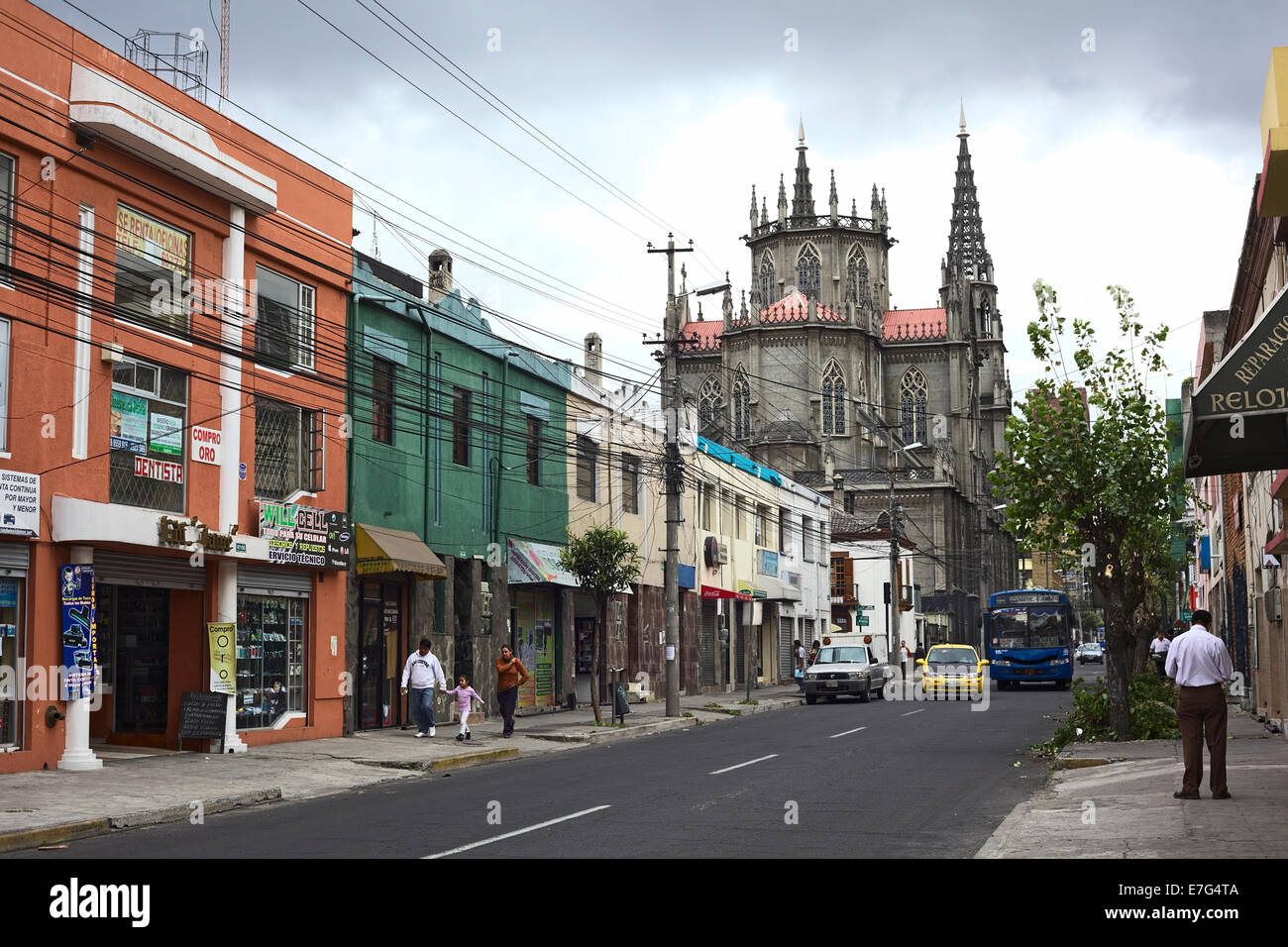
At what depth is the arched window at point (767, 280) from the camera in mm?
90000

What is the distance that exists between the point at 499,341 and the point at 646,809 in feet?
56.3

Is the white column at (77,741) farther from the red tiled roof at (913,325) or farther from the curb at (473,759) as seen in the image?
the red tiled roof at (913,325)

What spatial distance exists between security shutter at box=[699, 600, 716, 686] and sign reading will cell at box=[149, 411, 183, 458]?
27.4 metres

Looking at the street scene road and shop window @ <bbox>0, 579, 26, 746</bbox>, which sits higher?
shop window @ <bbox>0, 579, 26, 746</bbox>

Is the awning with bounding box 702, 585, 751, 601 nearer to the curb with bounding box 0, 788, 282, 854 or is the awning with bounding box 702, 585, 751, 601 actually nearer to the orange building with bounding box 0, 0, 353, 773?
the orange building with bounding box 0, 0, 353, 773

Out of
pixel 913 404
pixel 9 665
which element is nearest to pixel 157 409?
pixel 9 665

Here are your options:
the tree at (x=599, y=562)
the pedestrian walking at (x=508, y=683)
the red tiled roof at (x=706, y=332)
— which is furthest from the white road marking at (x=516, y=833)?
the red tiled roof at (x=706, y=332)

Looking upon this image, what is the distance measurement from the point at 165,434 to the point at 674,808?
1044 centimetres

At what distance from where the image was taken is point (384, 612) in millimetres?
26344

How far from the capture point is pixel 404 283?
1111 inches

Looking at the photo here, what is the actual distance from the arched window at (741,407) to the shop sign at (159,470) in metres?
65.9

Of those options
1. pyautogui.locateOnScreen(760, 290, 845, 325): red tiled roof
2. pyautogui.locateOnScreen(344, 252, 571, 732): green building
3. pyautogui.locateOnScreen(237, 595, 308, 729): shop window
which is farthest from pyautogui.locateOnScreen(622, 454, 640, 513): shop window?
pyautogui.locateOnScreen(760, 290, 845, 325): red tiled roof

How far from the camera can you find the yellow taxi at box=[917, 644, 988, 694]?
4150cm
